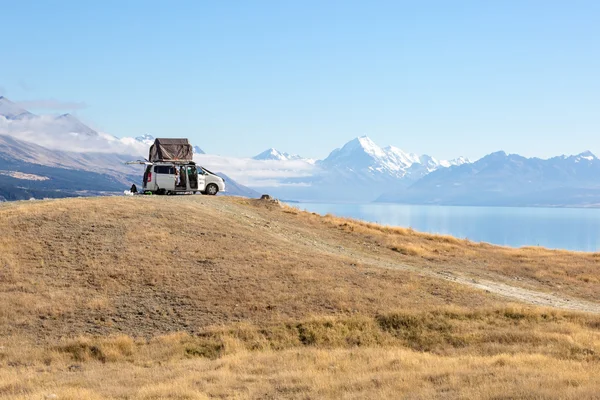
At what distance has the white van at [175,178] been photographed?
39219 millimetres

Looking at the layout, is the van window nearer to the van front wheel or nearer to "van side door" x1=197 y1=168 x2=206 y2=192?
"van side door" x1=197 y1=168 x2=206 y2=192

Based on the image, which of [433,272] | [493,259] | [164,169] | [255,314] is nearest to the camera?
[255,314]

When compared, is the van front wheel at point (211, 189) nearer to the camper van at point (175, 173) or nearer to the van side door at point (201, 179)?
the camper van at point (175, 173)

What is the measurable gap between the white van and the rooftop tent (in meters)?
1.07

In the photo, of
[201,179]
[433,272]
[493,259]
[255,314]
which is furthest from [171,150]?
[255,314]

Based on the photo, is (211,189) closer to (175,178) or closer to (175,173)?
(175,178)

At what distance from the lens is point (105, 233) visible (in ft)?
89.2

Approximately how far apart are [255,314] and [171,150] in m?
24.0

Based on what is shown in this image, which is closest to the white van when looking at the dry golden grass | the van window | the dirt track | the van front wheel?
the van window

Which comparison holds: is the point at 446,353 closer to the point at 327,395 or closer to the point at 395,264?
the point at 327,395

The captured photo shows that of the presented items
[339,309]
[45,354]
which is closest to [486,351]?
[339,309]

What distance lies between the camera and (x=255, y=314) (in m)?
20.8

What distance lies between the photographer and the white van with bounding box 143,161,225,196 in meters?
39.2

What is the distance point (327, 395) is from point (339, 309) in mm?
8337
